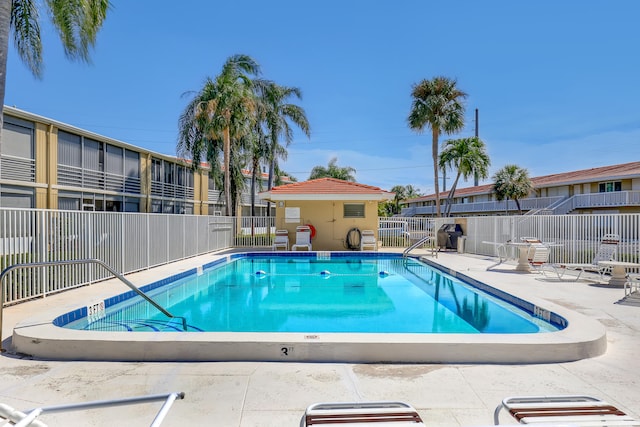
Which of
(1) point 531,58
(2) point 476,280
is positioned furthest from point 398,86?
(2) point 476,280

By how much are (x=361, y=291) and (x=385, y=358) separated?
5795 mm

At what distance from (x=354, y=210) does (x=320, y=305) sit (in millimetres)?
10641

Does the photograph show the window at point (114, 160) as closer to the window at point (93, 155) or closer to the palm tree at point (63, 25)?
the window at point (93, 155)

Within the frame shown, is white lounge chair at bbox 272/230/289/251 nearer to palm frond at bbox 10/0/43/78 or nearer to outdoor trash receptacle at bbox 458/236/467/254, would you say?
outdoor trash receptacle at bbox 458/236/467/254

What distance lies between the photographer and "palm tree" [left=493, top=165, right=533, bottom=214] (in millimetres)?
32781

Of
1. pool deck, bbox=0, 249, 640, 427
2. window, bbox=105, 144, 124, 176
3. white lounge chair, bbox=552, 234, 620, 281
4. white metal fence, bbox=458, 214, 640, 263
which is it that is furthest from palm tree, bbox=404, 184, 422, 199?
pool deck, bbox=0, 249, 640, 427

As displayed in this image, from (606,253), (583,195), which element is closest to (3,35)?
(606,253)

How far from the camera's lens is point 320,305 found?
8398 millimetres

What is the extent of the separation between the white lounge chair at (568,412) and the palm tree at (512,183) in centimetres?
3394

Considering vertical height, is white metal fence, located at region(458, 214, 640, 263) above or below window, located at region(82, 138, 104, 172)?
below

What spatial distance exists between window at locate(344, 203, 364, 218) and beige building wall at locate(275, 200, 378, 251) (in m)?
0.15

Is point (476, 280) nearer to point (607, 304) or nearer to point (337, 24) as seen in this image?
point (607, 304)

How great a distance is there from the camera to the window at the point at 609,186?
1107 inches

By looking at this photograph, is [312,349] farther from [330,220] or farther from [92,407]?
[330,220]
